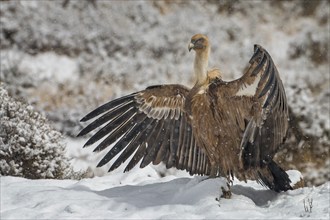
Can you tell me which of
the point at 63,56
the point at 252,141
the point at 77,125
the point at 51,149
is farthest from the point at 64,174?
the point at 63,56

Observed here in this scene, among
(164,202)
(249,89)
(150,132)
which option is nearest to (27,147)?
(150,132)

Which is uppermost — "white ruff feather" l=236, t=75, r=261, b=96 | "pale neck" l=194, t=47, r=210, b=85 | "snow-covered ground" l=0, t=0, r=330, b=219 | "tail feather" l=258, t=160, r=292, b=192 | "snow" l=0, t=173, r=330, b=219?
"snow-covered ground" l=0, t=0, r=330, b=219

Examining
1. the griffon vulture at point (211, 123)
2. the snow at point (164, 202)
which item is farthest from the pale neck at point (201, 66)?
the snow at point (164, 202)

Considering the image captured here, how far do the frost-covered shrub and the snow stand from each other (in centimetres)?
77

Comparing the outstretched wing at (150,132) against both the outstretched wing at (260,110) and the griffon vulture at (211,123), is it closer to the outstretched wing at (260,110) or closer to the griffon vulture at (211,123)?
the griffon vulture at (211,123)

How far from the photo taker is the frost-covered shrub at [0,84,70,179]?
22.3ft

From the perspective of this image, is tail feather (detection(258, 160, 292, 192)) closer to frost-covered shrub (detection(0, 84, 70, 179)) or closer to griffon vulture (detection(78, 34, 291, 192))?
griffon vulture (detection(78, 34, 291, 192))

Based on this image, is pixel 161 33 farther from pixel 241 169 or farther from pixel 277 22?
pixel 241 169

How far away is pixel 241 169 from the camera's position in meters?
5.41

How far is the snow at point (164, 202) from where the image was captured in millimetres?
4895

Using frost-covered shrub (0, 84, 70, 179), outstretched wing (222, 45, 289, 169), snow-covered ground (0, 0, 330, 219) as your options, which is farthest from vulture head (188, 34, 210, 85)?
snow-covered ground (0, 0, 330, 219)

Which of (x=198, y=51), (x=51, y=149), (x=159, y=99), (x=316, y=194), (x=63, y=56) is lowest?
(x=316, y=194)

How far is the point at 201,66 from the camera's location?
5.48 metres

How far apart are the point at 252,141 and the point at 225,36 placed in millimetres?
10906
